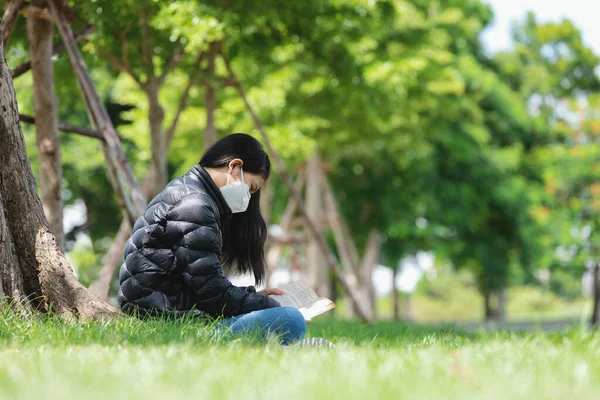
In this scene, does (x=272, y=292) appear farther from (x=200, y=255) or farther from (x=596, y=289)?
(x=596, y=289)

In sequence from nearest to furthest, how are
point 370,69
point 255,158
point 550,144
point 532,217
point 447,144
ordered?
point 255,158 < point 370,69 < point 447,144 < point 532,217 < point 550,144

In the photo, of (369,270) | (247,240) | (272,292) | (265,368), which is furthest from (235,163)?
(369,270)

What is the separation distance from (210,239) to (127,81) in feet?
46.0

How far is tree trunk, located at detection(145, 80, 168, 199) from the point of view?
1174 cm

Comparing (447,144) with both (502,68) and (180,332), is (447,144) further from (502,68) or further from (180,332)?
(180,332)

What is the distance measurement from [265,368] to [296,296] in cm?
220

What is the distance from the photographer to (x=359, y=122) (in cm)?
1941

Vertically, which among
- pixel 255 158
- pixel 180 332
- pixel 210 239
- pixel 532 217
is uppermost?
pixel 255 158

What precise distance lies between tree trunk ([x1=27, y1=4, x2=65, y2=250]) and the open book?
4.04 metres

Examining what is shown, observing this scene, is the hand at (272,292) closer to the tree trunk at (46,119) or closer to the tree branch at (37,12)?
the tree trunk at (46,119)

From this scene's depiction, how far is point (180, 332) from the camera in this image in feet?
14.7

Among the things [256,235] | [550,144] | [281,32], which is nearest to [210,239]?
[256,235]

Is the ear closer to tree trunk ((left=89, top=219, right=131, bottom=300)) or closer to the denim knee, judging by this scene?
the denim knee

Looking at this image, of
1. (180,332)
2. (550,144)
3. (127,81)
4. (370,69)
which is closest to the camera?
(180,332)
